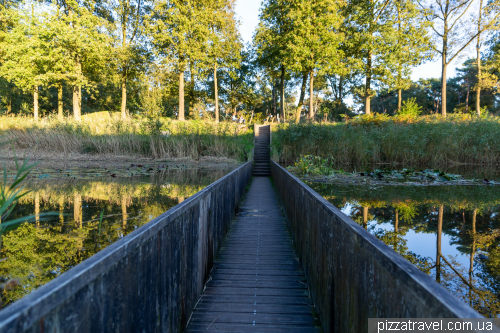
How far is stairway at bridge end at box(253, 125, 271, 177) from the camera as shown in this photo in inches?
571

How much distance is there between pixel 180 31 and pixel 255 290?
27747 mm

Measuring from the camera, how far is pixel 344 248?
1.65 m

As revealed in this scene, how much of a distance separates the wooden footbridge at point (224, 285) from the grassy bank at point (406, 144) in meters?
11.7

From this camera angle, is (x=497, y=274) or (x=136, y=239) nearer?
(x=136, y=239)

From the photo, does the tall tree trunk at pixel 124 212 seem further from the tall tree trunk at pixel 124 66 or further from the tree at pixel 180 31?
the tall tree trunk at pixel 124 66

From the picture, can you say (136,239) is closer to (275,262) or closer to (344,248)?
(344,248)

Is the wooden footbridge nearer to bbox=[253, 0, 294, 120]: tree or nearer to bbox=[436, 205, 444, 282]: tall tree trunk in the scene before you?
bbox=[436, 205, 444, 282]: tall tree trunk

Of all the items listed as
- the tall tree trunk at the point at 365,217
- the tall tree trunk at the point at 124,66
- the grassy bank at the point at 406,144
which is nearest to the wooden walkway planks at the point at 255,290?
the tall tree trunk at the point at 365,217

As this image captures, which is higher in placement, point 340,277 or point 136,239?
point 136,239

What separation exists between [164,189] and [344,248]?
253 inches

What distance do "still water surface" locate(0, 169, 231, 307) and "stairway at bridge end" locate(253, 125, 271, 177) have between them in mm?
6387

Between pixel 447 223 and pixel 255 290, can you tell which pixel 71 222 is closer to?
pixel 255 290

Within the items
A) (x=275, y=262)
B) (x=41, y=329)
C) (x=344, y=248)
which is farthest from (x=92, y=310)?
(x=275, y=262)

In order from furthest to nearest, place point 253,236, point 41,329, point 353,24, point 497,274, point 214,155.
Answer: point 353,24
point 214,155
point 253,236
point 497,274
point 41,329
